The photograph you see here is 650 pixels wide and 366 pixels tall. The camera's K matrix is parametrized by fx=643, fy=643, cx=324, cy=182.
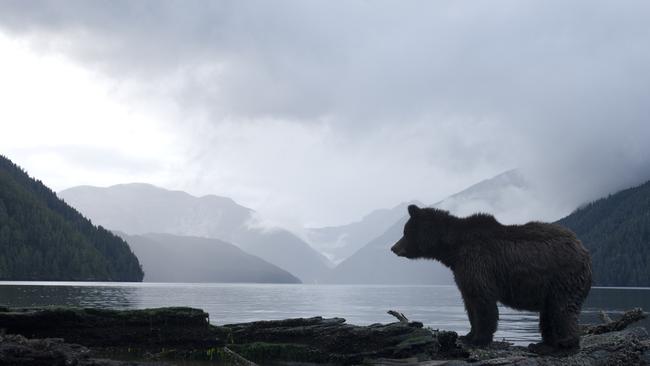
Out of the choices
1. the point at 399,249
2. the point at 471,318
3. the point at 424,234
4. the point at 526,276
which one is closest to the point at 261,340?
the point at 399,249

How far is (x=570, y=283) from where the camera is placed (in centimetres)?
1425

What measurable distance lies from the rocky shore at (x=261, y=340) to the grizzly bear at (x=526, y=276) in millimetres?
708

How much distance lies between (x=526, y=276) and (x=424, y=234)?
266 centimetres

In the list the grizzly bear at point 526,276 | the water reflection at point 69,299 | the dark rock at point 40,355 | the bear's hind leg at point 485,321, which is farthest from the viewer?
the water reflection at point 69,299

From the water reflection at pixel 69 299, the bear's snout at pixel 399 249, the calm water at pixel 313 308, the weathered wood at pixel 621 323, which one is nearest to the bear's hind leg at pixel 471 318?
the bear's snout at pixel 399 249

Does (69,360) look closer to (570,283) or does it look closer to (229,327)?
(229,327)

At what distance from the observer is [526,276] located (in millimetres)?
14273

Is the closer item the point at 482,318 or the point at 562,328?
the point at 562,328

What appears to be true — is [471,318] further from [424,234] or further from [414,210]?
[414,210]

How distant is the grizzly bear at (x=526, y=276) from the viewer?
14.2 m

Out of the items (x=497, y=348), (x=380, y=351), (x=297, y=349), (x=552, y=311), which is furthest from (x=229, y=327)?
(x=552, y=311)

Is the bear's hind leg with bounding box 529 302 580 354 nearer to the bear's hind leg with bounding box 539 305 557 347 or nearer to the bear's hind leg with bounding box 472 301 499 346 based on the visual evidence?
the bear's hind leg with bounding box 539 305 557 347

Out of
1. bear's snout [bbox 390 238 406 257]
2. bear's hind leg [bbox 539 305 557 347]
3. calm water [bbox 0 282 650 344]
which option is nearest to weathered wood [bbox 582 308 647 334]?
bear's hind leg [bbox 539 305 557 347]

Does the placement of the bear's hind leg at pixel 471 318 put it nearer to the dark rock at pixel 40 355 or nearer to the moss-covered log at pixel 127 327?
the moss-covered log at pixel 127 327
